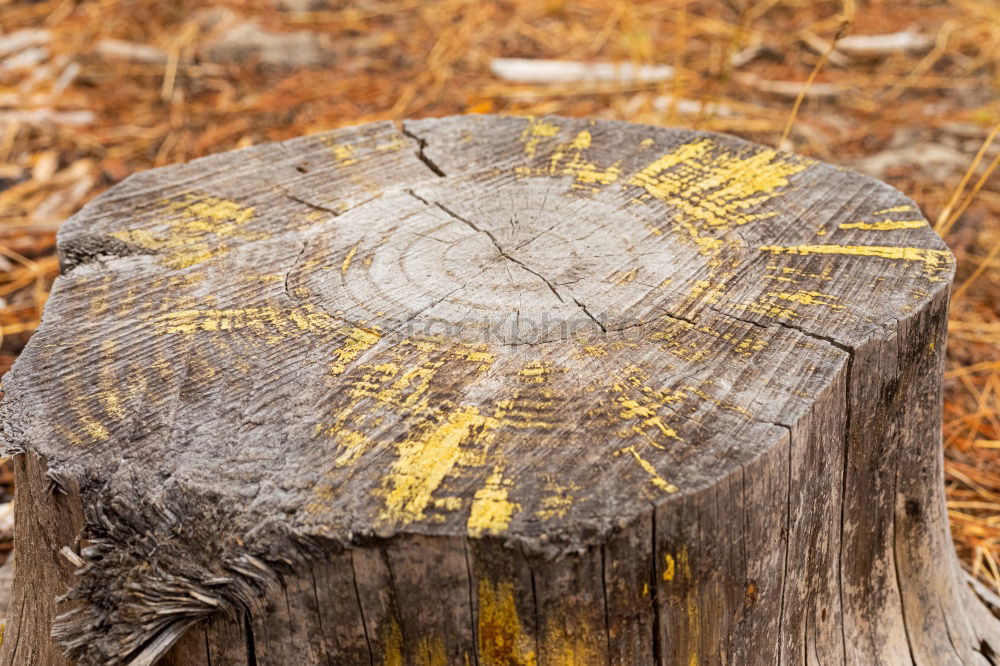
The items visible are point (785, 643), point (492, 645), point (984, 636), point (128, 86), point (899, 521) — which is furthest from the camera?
point (128, 86)

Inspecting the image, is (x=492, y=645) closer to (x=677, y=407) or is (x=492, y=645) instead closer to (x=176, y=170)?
(x=677, y=407)

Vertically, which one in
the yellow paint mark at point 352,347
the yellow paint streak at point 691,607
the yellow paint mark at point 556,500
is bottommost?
the yellow paint streak at point 691,607

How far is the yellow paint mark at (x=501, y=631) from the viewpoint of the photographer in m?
1.20

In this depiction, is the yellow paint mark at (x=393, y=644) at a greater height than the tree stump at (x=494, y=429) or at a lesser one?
lesser

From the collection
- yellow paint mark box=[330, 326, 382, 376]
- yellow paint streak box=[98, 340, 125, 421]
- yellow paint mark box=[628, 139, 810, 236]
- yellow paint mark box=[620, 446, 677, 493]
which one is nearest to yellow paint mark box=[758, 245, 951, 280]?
yellow paint mark box=[628, 139, 810, 236]

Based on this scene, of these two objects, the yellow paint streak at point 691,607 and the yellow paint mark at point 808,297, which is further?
the yellow paint mark at point 808,297

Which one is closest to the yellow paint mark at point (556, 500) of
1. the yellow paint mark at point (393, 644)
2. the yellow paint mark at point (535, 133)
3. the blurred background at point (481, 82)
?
the yellow paint mark at point (393, 644)

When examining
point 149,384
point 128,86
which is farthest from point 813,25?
point 149,384

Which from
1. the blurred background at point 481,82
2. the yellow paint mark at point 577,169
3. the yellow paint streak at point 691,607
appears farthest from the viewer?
the blurred background at point 481,82

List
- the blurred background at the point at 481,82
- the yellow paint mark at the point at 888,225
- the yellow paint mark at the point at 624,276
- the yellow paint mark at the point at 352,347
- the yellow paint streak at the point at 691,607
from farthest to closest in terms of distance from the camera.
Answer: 1. the blurred background at the point at 481,82
2. the yellow paint mark at the point at 888,225
3. the yellow paint mark at the point at 624,276
4. the yellow paint mark at the point at 352,347
5. the yellow paint streak at the point at 691,607

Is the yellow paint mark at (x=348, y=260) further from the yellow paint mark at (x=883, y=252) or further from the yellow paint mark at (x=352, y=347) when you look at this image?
the yellow paint mark at (x=883, y=252)

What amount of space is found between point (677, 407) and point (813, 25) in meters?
4.80

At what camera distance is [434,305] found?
1.54 meters

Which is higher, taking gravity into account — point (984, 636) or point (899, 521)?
point (899, 521)
